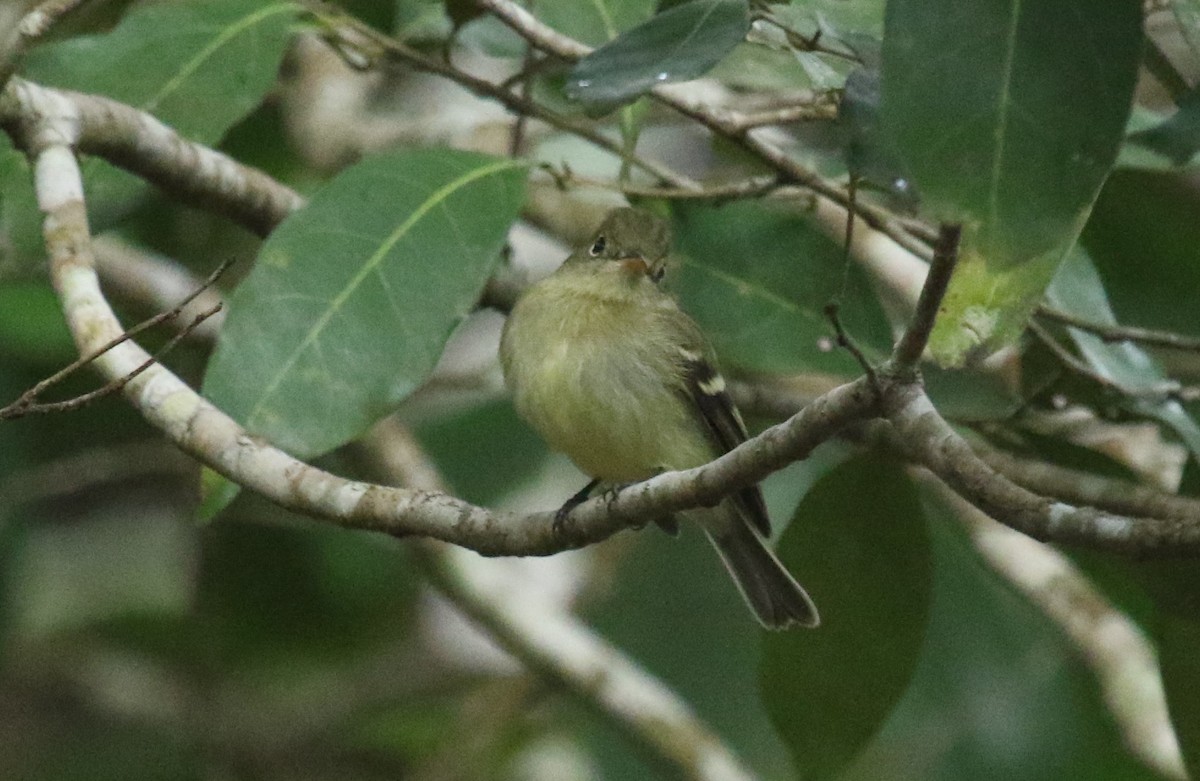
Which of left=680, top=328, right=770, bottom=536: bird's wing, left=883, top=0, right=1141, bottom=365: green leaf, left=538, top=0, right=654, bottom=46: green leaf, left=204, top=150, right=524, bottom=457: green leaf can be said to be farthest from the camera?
left=680, top=328, right=770, bottom=536: bird's wing

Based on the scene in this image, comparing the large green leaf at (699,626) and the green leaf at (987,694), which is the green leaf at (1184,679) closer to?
the green leaf at (987,694)

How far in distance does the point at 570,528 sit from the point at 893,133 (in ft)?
2.58

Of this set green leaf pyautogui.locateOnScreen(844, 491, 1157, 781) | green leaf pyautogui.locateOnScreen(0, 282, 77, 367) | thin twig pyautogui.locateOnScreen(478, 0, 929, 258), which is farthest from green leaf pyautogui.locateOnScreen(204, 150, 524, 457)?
green leaf pyautogui.locateOnScreen(844, 491, 1157, 781)

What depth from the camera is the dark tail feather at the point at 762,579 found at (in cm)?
348

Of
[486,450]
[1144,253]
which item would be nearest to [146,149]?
[486,450]

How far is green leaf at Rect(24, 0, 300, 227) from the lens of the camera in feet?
11.7

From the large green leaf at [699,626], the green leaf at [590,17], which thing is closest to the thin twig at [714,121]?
the green leaf at [590,17]

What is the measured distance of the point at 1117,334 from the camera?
3.26m

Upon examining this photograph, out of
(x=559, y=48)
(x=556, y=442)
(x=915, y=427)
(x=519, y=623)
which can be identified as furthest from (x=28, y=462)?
(x=915, y=427)

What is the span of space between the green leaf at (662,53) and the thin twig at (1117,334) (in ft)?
3.21

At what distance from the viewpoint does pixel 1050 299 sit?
3277 millimetres

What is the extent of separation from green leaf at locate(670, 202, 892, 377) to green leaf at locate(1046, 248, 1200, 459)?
385 millimetres

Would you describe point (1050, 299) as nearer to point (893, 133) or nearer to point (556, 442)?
point (556, 442)

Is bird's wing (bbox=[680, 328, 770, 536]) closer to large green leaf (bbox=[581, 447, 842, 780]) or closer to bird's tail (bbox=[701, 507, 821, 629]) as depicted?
bird's tail (bbox=[701, 507, 821, 629])
